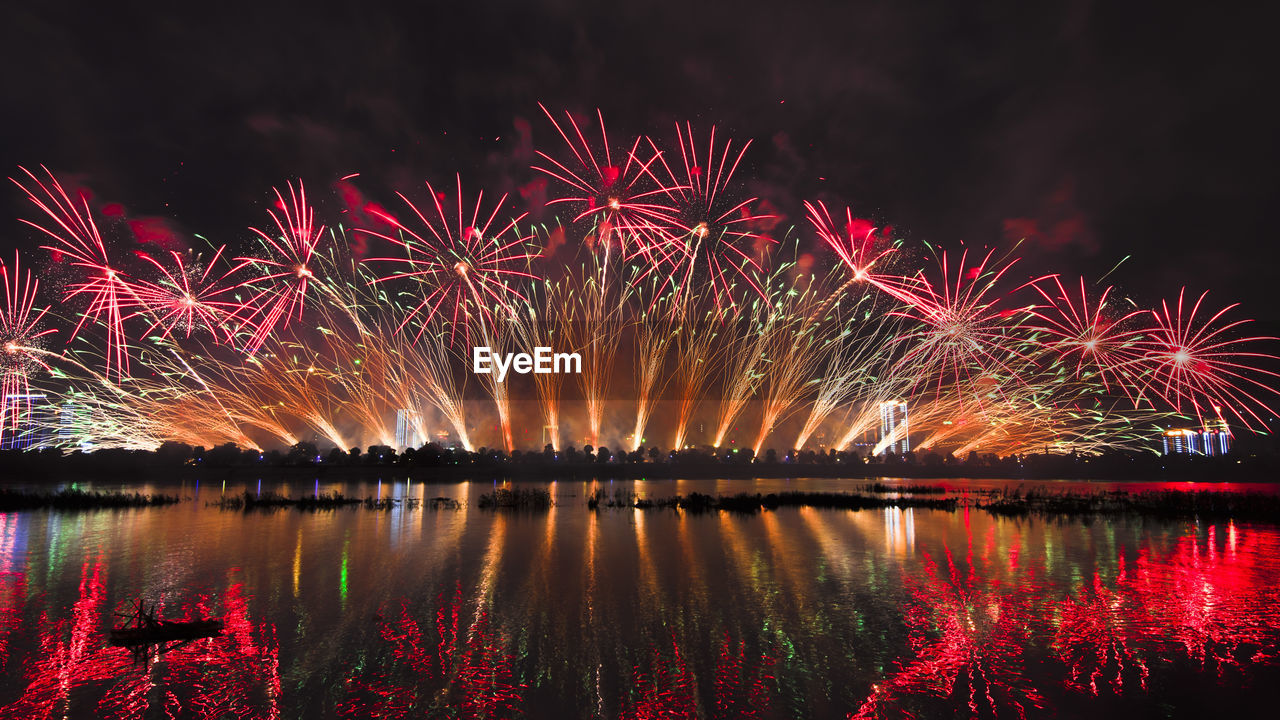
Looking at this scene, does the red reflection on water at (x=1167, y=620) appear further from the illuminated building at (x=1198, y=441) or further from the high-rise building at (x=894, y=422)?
the illuminated building at (x=1198, y=441)

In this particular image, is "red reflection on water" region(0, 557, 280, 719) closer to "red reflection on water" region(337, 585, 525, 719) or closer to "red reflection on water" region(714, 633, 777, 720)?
"red reflection on water" region(337, 585, 525, 719)

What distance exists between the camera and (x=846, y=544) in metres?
21.3

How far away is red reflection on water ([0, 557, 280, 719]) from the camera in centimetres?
752

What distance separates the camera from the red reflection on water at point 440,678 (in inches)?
295

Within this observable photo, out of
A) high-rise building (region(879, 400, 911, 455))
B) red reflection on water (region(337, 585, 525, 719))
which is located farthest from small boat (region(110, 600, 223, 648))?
high-rise building (region(879, 400, 911, 455))

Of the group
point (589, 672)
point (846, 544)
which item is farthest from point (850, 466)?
Answer: point (589, 672)

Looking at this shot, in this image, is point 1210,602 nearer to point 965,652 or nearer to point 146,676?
point 965,652

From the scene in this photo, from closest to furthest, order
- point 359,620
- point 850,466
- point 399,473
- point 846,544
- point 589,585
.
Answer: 1. point 359,620
2. point 589,585
3. point 846,544
4. point 399,473
5. point 850,466

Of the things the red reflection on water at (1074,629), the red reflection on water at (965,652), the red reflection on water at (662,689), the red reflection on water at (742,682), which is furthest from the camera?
the red reflection on water at (1074,629)

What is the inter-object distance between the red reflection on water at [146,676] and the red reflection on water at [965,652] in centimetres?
775

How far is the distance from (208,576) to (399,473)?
61.2 m

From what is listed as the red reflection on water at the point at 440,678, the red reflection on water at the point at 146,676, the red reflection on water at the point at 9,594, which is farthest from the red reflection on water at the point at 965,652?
the red reflection on water at the point at 9,594

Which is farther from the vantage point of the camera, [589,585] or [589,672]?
[589,585]

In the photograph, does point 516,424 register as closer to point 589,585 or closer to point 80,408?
point 80,408
